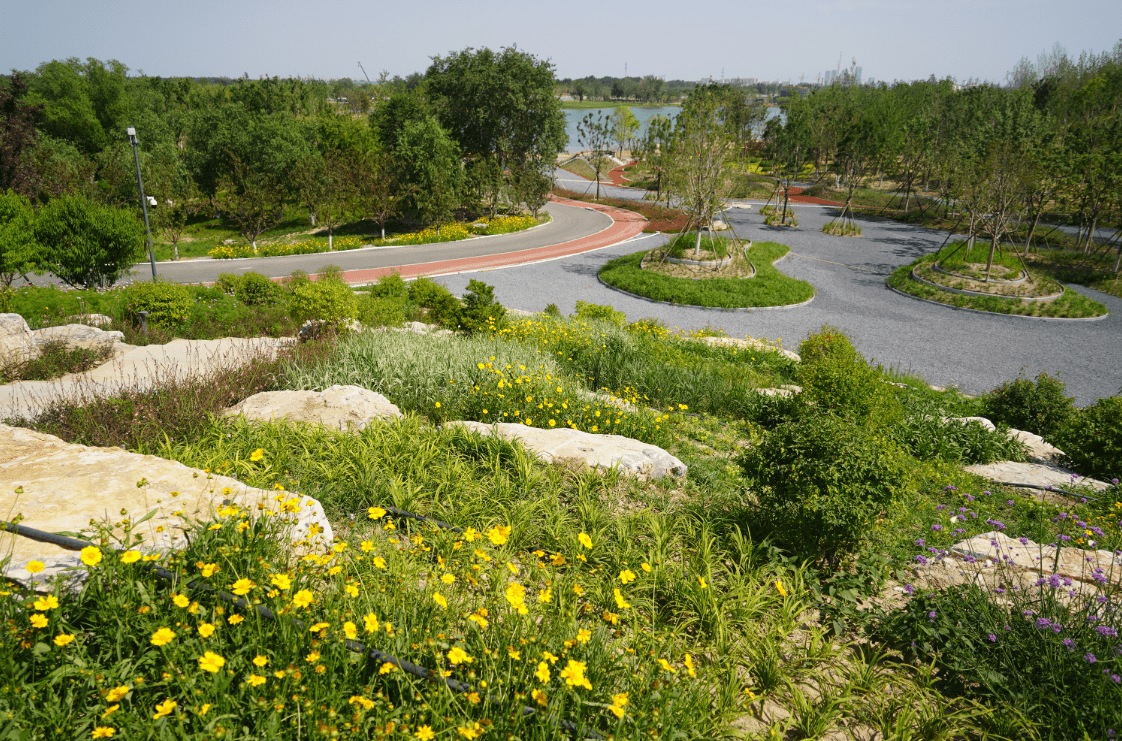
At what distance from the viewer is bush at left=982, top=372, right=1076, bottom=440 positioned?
10.0 m

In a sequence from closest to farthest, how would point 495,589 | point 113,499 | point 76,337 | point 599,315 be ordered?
point 495,589 → point 113,499 → point 76,337 → point 599,315

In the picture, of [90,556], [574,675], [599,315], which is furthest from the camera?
[599,315]

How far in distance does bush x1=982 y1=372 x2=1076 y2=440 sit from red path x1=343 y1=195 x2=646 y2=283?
18.9 m

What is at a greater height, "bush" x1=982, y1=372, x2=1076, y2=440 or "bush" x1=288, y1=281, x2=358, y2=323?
"bush" x1=288, y1=281, x2=358, y2=323

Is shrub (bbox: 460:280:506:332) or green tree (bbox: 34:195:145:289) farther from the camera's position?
green tree (bbox: 34:195:145:289)

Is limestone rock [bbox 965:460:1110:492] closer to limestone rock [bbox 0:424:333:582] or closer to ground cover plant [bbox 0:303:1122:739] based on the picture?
ground cover plant [bbox 0:303:1122:739]

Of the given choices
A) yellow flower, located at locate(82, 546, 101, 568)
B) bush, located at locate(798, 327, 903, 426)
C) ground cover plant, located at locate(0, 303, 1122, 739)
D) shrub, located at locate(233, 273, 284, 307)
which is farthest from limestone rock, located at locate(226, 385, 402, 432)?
shrub, located at locate(233, 273, 284, 307)

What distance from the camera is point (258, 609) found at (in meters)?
2.76

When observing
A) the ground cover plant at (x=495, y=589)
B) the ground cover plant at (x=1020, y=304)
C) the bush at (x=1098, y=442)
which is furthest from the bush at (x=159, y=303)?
the ground cover plant at (x=1020, y=304)

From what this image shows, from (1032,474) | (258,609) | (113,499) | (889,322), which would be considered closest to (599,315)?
(1032,474)

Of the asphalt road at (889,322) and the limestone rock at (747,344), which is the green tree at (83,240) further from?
the limestone rock at (747,344)

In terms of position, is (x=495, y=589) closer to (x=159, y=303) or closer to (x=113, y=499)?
(x=113, y=499)

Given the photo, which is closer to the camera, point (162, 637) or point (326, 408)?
point (162, 637)

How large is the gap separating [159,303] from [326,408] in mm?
10938
